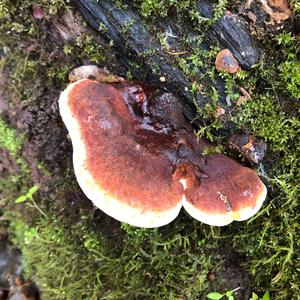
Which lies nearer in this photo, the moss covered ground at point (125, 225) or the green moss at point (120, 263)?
the moss covered ground at point (125, 225)

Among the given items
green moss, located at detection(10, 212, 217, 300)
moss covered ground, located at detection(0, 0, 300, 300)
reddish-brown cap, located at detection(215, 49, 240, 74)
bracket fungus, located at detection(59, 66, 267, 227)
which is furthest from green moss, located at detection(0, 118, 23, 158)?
reddish-brown cap, located at detection(215, 49, 240, 74)

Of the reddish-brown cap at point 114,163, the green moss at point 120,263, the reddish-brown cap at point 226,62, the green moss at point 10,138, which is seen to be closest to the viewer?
the reddish-brown cap at point 114,163

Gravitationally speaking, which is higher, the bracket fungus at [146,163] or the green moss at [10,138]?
the bracket fungus at [146,163]

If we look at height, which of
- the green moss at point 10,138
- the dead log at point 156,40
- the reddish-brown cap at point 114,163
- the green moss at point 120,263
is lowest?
the green moss at point 120,263

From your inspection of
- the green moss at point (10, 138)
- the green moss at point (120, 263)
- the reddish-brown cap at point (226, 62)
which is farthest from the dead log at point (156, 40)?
the green moss at point (10, 138)

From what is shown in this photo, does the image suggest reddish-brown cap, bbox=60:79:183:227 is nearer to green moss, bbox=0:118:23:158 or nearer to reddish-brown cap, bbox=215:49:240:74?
reddish-brown cap, bbox=215:49:240:74

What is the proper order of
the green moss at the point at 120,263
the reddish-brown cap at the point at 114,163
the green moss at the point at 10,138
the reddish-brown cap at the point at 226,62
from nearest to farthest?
the reddish-brown cap at the point at 114,163
the reddish-brown cap at the point at 226,62
the green moss at the point at 120,263
the green moss at the point at 10,138

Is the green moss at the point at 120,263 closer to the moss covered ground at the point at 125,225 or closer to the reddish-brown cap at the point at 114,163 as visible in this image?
the moss covered ground at the point at 125,225

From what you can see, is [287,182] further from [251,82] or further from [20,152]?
[20,152]
